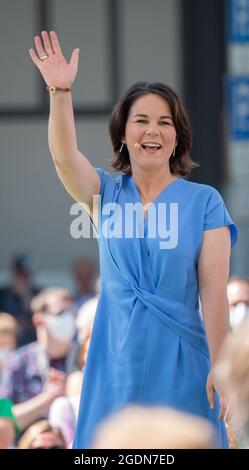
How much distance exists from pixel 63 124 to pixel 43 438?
1850mm

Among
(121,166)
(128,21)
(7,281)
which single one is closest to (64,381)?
(121,166)

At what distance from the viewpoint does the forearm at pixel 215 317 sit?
11.7 feet

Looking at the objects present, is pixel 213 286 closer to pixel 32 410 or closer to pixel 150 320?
pixel 150 320

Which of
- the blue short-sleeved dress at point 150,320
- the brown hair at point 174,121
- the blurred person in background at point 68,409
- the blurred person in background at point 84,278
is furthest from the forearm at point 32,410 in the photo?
the blurred person in background at point 84,278

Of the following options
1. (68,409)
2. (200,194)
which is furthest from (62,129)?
(68,409)

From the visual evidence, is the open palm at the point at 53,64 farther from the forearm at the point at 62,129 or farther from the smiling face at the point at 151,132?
the smiling face at the point at 151,132

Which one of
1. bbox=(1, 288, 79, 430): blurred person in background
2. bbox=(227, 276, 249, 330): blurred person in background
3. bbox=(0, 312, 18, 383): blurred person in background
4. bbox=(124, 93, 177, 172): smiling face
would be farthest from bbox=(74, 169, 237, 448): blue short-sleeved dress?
bbox=(0, 312, 18, 383): blurred person in background

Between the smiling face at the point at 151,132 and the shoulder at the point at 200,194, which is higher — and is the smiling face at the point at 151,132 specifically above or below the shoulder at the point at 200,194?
above

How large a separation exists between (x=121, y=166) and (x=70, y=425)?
67.9 inches

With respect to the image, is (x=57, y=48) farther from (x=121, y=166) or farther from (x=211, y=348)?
(x=211, y=348)

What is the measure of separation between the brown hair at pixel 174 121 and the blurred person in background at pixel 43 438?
159 cm

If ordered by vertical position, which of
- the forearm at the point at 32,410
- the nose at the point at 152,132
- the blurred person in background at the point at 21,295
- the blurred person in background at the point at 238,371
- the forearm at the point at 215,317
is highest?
the blurred person in background at the point at 21,295

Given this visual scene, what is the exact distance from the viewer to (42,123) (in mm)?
11773

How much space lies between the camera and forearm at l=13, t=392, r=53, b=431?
19.1 ft
